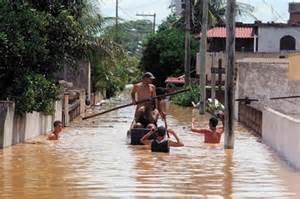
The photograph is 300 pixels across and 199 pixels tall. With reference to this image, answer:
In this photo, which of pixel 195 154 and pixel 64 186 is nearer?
pixel 64 186

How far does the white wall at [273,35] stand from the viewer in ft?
199

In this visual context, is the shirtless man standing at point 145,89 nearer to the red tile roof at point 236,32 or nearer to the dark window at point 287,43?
the dark window at point 287,43

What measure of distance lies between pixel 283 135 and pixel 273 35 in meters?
44.5

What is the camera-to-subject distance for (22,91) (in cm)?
1962

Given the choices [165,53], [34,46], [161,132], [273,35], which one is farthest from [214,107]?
[165,53]

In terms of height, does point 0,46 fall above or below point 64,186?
above

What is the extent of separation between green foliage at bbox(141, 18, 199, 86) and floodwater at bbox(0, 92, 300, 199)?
41.1 m

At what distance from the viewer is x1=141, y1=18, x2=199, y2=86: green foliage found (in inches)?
2474

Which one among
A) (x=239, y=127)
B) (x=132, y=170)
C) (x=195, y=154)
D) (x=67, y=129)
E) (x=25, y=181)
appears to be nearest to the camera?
(x=25, y=181)

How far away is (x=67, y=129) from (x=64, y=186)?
1391cm

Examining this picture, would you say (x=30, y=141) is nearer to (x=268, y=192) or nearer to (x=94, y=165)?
(x=94, y=165)

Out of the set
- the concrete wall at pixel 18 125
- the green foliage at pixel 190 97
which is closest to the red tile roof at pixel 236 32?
the green foliage at pixel 190 97

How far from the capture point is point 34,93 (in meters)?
19.6

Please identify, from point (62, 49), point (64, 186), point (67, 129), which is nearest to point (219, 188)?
point (64, 186)
